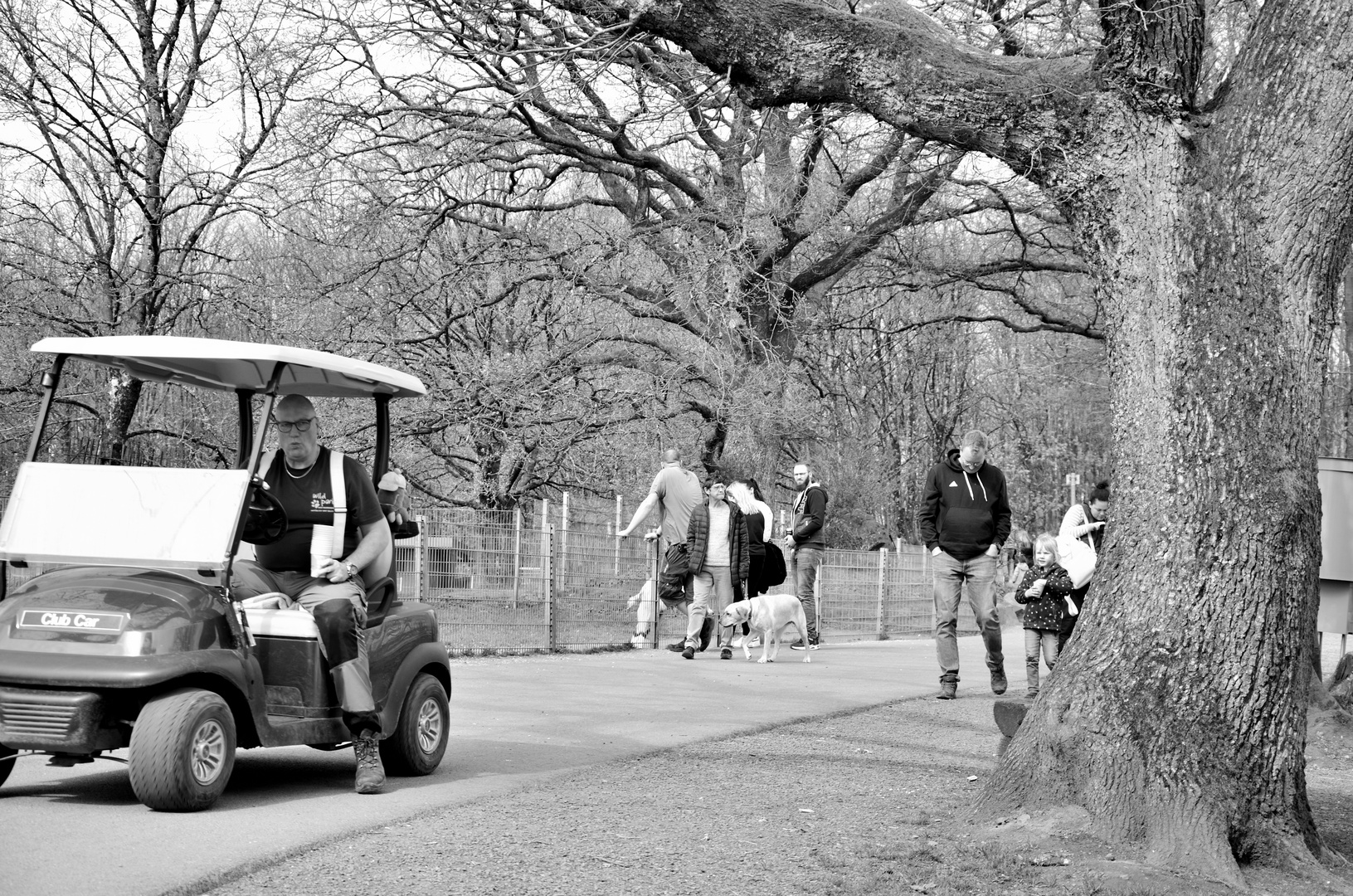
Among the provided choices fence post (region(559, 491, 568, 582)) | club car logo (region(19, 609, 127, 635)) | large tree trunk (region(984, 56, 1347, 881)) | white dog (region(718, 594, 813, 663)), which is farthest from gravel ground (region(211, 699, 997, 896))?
fence post (region(559, 491, 568, 582))

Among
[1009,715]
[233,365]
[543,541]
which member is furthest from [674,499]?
[233,365]

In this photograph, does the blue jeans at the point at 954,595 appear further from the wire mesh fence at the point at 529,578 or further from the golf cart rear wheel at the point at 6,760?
the golf cart rear wheel at the point at 6,760

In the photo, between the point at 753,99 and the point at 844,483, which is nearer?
the point at 753,99

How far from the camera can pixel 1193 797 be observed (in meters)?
5.64

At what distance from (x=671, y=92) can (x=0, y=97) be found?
29.8 feet

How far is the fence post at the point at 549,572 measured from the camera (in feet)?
49.0

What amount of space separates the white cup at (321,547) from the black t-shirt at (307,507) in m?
0.04

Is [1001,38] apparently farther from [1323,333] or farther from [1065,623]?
[1323,333]

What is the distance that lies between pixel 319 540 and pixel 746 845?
2556mm

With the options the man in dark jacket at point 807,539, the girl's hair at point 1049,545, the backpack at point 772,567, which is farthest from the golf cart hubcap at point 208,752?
the man in dark jacket at point 807,539

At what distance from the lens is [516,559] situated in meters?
14.8

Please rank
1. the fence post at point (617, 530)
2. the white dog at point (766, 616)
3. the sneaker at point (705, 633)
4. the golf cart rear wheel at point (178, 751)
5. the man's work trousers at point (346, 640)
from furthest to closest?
the fence post at point (617, 530) < the sneaker at point (705, 633) < the white dog at point (766, 616) < the man's work trousers at point (346, 640) < the golf cart rear wheel at point (178, 751)

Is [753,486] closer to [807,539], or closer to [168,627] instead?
[807,539]

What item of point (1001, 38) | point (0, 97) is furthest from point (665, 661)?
point (0, 97)
